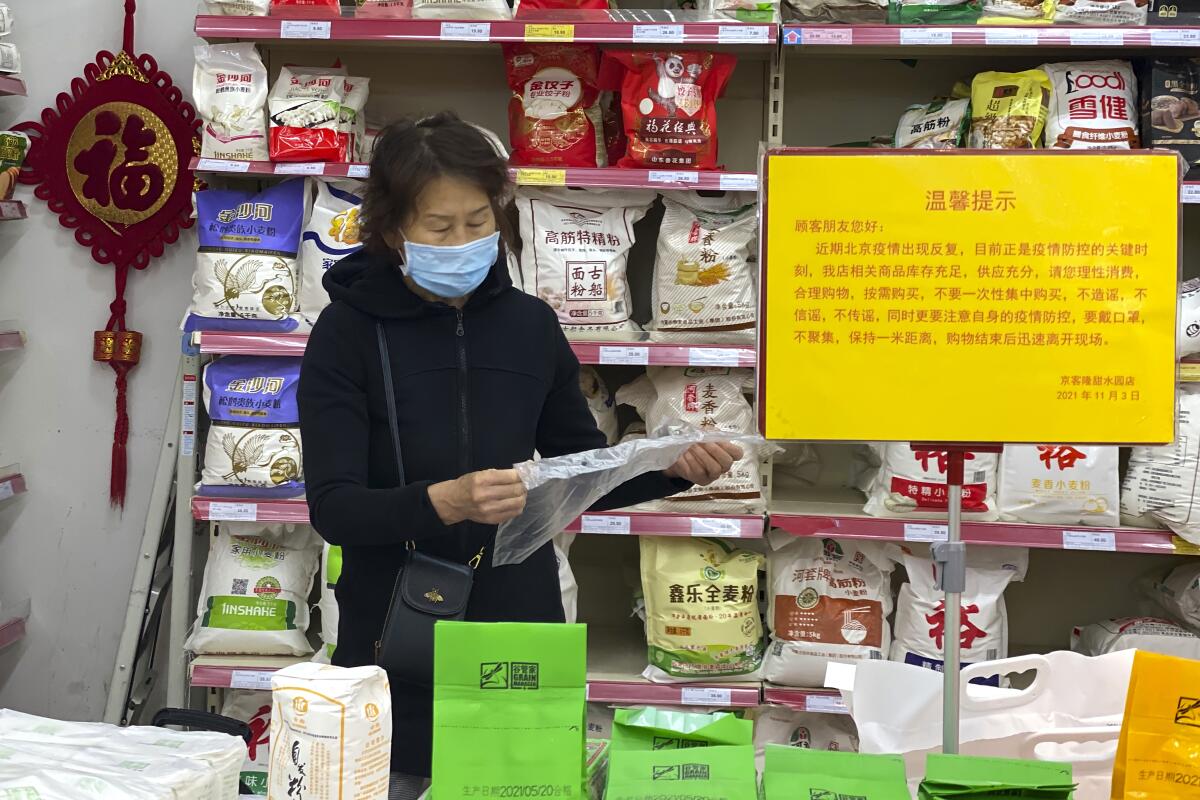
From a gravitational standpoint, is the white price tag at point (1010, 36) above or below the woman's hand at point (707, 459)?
above

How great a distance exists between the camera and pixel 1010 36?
279 cm

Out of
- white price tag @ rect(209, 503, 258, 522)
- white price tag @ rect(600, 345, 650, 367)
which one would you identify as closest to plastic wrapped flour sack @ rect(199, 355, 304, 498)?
white price tag @ rect(209, 503, 258, 522)

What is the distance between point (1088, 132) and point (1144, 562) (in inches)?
53.1

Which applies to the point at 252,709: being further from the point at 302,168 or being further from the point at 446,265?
the point at 446,265

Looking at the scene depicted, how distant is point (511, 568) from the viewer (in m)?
1.76

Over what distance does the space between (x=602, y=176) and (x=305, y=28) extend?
2.77 feet

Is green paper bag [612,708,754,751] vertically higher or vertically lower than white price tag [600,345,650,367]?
lower

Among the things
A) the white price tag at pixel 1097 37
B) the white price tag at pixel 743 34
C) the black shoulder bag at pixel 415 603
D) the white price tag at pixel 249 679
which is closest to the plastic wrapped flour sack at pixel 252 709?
the white price tag at pixel 249 679

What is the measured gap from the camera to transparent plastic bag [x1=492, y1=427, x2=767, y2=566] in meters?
1.48

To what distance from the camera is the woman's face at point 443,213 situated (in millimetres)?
1655

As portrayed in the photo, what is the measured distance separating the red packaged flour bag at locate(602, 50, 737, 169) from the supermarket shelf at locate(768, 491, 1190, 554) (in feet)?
3.16

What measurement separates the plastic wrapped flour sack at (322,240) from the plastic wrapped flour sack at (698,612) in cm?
113

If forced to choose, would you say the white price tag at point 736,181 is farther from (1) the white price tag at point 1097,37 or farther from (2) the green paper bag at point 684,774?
(2) the green paper bag at point 684,774

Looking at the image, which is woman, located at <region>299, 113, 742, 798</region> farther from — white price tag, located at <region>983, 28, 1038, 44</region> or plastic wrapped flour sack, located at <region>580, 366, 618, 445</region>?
white price tag, located at <region>983, 28, 1038, 44</region>
